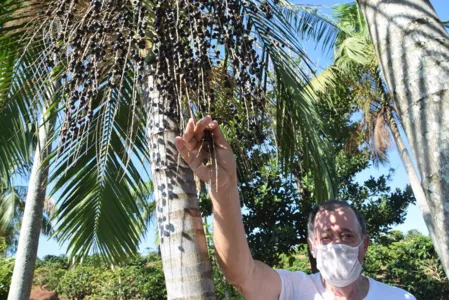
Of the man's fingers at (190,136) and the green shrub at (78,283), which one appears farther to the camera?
the green shrub at (78,283)

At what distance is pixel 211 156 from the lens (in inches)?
74.7

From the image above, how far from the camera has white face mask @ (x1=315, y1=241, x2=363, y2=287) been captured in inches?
82.5

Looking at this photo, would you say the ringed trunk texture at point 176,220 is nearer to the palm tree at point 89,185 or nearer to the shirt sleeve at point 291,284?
the shirt sleeve at point 291,284

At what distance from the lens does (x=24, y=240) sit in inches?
213

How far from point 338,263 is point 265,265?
0.32 meters

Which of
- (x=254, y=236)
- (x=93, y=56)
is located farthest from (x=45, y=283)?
(x=93, y=56)

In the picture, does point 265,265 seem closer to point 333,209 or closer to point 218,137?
point 333,209

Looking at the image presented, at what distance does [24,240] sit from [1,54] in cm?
231

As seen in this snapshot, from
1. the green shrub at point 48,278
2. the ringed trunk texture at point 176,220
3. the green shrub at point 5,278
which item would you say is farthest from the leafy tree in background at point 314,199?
the green shrub at point 48,278

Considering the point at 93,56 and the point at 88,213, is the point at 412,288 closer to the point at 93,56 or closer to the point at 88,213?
the point at 88,213

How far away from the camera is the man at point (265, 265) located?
1.93 m

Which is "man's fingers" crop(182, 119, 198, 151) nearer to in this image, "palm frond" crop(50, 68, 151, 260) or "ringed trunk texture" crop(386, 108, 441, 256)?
"palm frond" crop(50, 68, 151, 260)

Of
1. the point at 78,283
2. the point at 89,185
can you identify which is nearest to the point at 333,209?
the point at 89,185

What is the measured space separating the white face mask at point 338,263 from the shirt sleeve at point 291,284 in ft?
0.34
